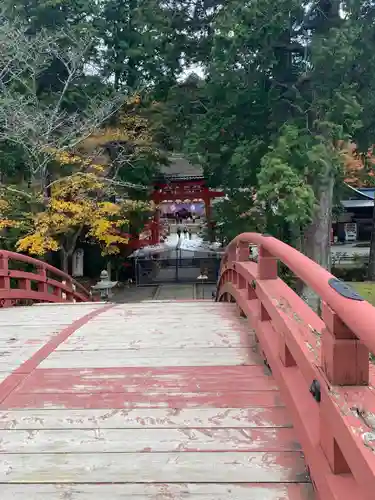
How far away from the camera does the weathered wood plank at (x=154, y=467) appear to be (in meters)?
1.88

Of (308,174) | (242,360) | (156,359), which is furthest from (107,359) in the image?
(308,174)

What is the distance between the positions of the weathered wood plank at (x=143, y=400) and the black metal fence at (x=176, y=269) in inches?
609

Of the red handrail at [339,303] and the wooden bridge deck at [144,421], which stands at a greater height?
the red handrail at [339,303]

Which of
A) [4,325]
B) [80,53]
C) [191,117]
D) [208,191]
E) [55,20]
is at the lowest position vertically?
[4,325]

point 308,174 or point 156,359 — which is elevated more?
point 308,174

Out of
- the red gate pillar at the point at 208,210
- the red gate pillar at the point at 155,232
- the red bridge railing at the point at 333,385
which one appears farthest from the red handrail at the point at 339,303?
the red gate pillar at the point at 155,232

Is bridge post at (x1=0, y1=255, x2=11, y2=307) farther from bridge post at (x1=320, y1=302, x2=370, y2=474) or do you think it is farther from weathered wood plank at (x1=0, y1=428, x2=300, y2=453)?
bridge post at (x1=320, y1=302, x2=370, y2=474)

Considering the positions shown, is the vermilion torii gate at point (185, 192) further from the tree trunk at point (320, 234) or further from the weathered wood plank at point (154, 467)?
the weathered wood plank at point (154, 467)

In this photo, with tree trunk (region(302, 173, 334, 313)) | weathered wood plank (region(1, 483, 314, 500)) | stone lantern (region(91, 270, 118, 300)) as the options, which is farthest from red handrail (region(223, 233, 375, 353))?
stone lantern (region(91, 270, 118, 300))

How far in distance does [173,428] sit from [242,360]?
1.06 meters

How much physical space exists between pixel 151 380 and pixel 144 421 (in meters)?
0.56

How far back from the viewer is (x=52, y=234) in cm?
1411

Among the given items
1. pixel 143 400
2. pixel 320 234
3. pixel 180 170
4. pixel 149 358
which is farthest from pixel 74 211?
pixel 143 400

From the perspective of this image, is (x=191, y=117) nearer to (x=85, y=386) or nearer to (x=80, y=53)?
(x=80, y=53)
